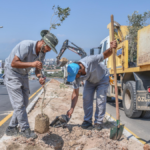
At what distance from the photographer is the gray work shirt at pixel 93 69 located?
156 inches

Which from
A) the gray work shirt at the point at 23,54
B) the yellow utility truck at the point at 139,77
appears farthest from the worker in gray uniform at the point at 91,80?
the yellow utility truck at the point at 139,77

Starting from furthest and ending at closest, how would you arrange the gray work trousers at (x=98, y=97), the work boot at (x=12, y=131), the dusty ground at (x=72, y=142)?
the gray work trousers at (x=98, y=97) → the work boot at (x=12, y=131) → the dusty ground at (x=72, y=142)

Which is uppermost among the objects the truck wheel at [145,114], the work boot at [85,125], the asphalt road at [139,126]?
the work boot at [85,125]

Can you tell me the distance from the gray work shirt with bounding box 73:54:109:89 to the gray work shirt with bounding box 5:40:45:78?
3.03ft

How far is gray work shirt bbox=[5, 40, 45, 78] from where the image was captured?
332 cm

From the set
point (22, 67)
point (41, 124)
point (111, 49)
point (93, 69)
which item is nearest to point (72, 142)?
point (41, 124)

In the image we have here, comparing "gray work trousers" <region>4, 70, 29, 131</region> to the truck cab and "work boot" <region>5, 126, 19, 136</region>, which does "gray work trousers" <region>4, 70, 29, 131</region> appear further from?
the truck cab

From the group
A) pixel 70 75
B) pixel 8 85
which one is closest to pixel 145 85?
pixel 70 75

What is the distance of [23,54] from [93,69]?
1493mm

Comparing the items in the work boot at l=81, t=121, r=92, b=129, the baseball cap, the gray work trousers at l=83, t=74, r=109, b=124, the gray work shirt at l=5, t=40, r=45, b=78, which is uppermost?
the gray work shirt at l=5, t=40, r=45, b=78

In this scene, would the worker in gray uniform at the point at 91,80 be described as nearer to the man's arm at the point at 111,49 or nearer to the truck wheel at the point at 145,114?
the man's arm at the point at 111,49

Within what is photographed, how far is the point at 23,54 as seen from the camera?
3.32m

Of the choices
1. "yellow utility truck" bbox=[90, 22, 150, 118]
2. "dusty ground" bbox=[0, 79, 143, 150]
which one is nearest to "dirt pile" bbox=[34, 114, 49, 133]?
"dusty ground" bbox=[0, 79, 143, 150]

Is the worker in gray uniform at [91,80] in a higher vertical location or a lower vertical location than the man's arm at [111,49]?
lower
